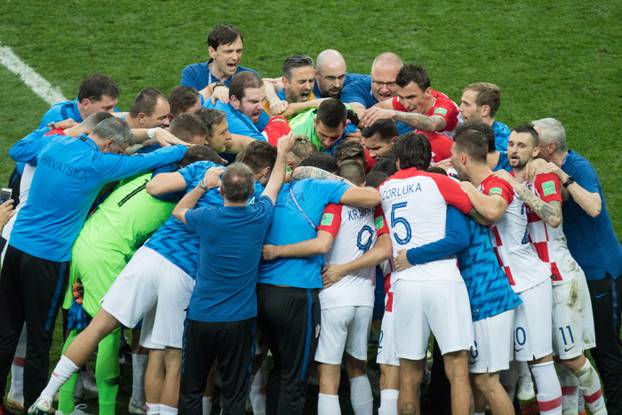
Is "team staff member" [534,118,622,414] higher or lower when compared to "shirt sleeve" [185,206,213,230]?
lower

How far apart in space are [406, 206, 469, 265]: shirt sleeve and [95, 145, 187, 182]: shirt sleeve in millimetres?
2006

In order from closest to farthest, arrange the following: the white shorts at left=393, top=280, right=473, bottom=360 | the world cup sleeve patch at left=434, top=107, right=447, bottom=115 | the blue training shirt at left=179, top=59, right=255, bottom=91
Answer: the white shorts at left=393, top=280, right=473, bottom=360, the world cup sleeve patch at left=434, top=107, right=447, bottom=115, the blue training shirt at left=179, top=59, right=255, bottom=91

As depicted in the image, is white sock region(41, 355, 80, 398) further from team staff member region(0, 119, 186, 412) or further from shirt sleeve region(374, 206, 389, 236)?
shirt sleeve region(374, 206, 389, 236)

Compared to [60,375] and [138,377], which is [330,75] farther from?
[60,375]

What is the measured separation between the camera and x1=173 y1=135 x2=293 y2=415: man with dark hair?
7184 mm

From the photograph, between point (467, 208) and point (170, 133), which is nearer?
point (467, 208)

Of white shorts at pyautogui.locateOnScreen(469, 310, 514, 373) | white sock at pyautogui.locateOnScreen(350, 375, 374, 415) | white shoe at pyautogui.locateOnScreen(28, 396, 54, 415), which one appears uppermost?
white shorts at pyautogui.locateOnScreen(469, 310, 514, 373)

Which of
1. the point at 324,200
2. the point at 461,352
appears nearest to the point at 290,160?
the point at 324,200

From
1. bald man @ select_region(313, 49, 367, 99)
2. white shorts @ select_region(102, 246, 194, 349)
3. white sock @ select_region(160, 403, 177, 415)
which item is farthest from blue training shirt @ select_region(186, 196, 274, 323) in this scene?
bald man @ select_region(313, 49, 367, 99)

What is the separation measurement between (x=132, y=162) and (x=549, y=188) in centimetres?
316

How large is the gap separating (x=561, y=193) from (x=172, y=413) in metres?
3.33

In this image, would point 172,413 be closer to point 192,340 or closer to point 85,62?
point 192,340

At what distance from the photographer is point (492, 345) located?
24.3ft

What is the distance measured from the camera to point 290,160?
8352 mm
